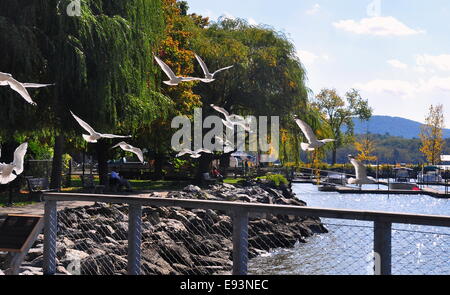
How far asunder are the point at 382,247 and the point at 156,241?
9.70m

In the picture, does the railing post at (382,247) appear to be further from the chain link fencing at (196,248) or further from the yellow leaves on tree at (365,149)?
the yellow leaves on tree at (365,149)

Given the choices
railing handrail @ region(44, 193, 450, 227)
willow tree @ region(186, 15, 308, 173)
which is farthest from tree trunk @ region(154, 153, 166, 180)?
Result: railing handrail @ region(44, 193, 450, 227)

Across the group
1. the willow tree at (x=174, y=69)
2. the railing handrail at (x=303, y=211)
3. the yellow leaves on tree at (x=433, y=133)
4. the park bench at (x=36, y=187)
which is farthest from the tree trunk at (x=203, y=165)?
the yellow leaves on tree at (x=433, y=133)

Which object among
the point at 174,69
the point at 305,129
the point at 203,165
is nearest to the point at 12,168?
the point at 305,129

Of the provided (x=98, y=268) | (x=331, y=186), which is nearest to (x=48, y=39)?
(x=98, y=268)

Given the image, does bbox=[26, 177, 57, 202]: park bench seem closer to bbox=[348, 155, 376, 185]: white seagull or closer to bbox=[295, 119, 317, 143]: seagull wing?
bbox=[295, 119, 317, 143]: seagull wing

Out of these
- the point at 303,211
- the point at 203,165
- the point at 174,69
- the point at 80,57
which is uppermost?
the point at 174,69

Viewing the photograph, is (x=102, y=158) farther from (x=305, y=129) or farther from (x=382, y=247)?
(x=382, y=247)

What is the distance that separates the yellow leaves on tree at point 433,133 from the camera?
8400 centimetres

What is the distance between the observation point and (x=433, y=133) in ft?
276

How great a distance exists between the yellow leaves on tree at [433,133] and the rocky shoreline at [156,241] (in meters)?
66.4

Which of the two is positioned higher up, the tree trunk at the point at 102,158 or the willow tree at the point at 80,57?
the willow tree at the point at 80,57

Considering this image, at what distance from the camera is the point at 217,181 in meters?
36.8

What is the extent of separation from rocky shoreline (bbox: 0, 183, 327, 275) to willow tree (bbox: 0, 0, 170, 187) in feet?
10.6
